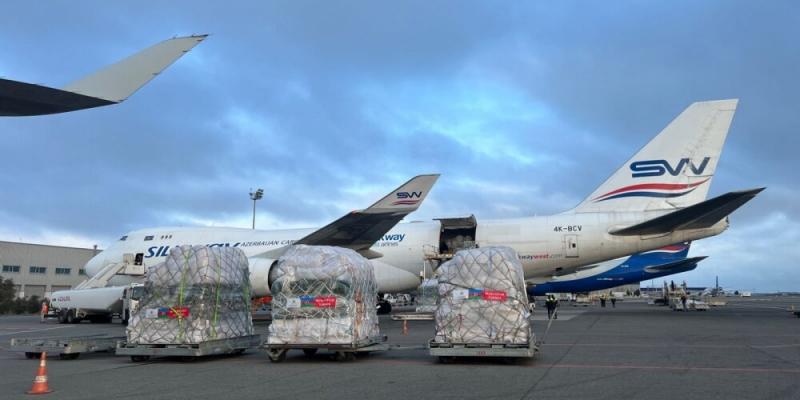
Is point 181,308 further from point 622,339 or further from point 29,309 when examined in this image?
point 29,309

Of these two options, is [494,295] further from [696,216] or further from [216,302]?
[696,216]

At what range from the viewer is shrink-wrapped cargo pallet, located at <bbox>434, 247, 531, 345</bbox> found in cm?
1085

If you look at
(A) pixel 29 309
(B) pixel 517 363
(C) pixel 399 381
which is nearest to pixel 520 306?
(B) pixel 517 363

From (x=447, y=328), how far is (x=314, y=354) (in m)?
3.04

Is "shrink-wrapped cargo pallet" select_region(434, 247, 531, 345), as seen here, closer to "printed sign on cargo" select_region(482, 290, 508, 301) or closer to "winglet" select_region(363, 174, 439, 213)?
"printed sign on cargo" select_region(482, 290, 508, 301)

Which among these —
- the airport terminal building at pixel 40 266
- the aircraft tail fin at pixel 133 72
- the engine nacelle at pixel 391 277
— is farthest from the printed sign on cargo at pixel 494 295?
the airport terminal building at pixel 40 266

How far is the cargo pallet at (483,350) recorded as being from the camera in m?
10.6

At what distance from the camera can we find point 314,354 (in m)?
12.3

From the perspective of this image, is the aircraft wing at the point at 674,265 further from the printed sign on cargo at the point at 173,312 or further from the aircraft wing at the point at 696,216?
the printed sign on cargo at the point at 173,312

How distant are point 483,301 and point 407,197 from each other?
34.8 ft

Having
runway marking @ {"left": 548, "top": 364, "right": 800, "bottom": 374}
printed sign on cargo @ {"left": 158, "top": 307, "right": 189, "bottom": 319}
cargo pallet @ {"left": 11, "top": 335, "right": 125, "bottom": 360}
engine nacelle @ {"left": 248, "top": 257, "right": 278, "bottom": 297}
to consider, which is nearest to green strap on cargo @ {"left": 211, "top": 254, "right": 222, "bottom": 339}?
printed sign on cargo @ {"left": 158, "top": 307, "right": 189, "bottom": 319}

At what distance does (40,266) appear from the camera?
60.7 m

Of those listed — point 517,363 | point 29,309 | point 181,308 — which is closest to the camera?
point 517,363

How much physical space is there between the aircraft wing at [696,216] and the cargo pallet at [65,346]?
16.9 meters
